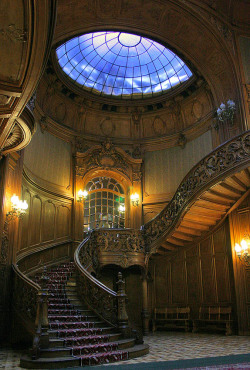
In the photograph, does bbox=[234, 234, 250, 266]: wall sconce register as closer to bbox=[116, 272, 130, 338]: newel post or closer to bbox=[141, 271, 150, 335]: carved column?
bbox=[141, 271, 150, 335]: carved column

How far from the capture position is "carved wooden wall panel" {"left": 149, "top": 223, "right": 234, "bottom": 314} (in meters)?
10.8

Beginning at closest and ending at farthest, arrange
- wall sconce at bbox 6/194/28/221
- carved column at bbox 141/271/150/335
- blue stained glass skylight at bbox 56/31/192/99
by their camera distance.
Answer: wall sconce at bbox 6/194/28/221 → carved column at bbox 141/271/150/335 → blue stained glass skylight at bbox 56/31/192/99

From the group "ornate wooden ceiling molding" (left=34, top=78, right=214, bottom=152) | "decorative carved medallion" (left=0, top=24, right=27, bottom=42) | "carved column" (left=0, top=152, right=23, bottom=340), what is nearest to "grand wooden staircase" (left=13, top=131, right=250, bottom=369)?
"carved column" (left=0, top=152, right=23, bottom=340)

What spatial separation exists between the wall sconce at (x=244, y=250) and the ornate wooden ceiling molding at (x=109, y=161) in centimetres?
563

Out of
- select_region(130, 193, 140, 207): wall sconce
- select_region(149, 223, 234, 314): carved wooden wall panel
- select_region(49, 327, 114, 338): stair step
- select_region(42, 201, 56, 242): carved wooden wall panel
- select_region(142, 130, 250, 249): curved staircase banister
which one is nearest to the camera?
select_region(49, 327, 114, 338): stair step

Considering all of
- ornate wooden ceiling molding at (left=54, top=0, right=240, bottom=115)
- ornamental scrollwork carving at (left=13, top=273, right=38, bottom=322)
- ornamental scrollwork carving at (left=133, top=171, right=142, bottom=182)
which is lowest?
ornamental scrollwork carving at (left=13, top=273, right=38, bottom=322)

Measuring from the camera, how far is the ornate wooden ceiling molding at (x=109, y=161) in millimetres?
14153

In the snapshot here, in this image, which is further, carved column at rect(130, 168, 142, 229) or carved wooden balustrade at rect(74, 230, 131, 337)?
carved column at rect(130, 168, 142, 229)

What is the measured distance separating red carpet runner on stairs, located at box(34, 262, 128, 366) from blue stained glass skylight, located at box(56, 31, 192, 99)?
9160 millimetres

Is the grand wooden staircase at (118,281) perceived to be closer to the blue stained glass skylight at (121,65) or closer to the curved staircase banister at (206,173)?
the curved staircase banister at (206,173)

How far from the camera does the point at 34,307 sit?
6.98 meters

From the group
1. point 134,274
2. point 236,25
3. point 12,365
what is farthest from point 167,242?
point 236,25

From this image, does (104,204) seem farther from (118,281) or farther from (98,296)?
(118,281)

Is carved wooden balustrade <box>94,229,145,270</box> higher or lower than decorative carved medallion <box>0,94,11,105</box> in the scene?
lower
